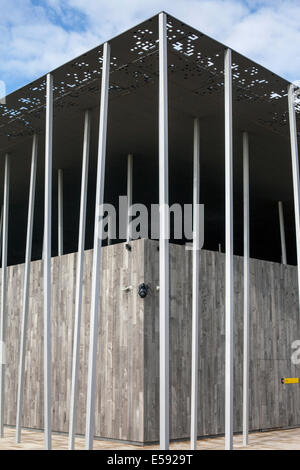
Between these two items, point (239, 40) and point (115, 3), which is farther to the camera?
point (239, 40)

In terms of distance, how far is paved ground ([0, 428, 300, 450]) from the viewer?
28.3 ft

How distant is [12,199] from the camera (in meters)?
14.5

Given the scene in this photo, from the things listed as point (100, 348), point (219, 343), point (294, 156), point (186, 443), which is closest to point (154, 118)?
point (294, 156)

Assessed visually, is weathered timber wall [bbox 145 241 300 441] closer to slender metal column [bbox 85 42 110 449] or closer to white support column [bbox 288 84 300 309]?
slender metal column [bbox 85 42 110 449]

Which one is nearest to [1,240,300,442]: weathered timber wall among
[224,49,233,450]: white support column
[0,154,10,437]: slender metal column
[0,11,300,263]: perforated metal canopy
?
[0,154,10,437]: slender metal column

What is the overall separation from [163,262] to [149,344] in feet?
9.17

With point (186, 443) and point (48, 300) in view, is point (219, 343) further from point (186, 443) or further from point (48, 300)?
point (48, 300)

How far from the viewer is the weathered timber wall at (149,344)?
9055 millimetres

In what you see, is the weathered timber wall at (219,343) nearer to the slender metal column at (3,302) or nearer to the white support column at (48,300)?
the white support column at (48,300)

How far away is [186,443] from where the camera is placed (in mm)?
9133

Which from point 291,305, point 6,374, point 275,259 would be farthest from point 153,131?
point 275,259

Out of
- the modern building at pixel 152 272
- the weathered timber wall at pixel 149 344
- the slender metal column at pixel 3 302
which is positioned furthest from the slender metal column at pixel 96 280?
the slender metal column at pixel 3 302
